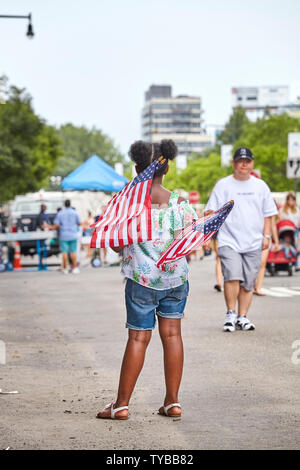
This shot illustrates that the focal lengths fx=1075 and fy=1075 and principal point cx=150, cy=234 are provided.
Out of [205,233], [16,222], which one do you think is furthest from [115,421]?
[16,222]

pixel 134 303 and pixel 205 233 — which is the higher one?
pixel 205 233

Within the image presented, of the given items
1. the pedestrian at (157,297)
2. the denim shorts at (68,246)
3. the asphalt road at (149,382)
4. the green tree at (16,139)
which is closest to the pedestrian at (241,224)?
the asphalt road at (149,382)

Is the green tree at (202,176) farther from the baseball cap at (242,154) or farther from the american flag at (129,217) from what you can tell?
the american flag at (129,217)

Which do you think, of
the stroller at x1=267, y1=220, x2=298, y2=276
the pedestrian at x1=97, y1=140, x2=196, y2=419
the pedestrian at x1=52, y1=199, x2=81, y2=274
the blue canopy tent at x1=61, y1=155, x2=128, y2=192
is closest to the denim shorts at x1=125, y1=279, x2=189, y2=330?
the pedestrian at x1=97, y1=140, x2=196, y2=419

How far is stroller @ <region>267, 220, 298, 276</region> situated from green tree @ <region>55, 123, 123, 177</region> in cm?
13585

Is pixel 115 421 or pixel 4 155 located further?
pixel 4 155

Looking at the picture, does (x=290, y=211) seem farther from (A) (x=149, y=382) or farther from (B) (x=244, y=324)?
(A) (x=149, y=382)

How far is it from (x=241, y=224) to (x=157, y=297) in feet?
16.2

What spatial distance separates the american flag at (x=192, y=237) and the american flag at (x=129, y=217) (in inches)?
6.5

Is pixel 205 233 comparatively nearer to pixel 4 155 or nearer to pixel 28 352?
pixel 28 352

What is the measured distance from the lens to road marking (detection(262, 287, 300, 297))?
17.1 m

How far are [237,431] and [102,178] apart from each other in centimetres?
2578

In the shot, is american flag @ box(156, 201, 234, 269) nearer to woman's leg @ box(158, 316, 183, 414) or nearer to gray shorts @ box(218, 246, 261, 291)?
woman's leg @ box(158, 316, 183, 414)
